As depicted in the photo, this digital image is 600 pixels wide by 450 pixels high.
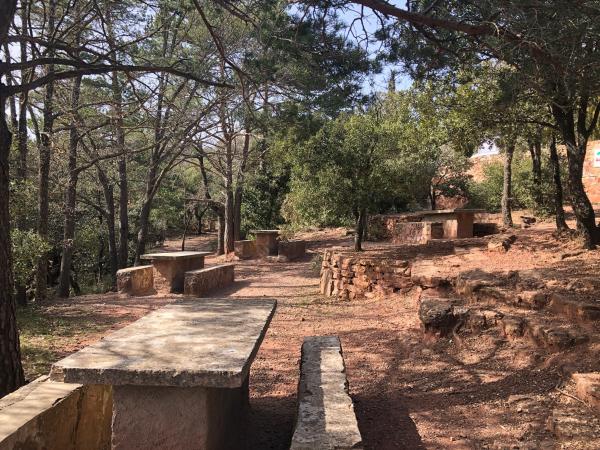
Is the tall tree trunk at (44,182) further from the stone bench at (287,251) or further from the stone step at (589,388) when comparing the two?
the stone step at (589,388)

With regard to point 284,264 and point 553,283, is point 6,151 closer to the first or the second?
point 553,283

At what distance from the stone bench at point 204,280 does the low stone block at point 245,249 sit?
4.89m

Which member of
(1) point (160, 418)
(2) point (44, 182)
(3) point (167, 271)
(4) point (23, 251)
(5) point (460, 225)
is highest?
(2) point (44, 182)

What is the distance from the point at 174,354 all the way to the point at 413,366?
124 inches

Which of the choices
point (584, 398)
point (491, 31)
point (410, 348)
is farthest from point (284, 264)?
point (584, 398)

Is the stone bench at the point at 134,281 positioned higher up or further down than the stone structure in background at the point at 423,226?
further down

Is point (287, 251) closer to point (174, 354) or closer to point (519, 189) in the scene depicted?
point (519, 189)

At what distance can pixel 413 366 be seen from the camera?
5.05 meters

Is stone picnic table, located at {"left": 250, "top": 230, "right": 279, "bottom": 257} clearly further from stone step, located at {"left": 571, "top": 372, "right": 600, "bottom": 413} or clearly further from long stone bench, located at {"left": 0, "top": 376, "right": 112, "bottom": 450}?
stone step, located at {"left": 571, "top": 372, "right": 600, "bottom": 413}

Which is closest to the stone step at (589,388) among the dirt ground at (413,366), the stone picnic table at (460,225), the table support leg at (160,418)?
the dirt ground at (413,366)

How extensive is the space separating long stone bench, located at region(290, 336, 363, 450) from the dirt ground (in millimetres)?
500

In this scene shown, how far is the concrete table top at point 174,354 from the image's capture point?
235 cm

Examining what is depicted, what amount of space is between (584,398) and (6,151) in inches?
203

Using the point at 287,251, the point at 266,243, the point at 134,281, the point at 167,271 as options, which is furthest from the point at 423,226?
the point at 134,281
